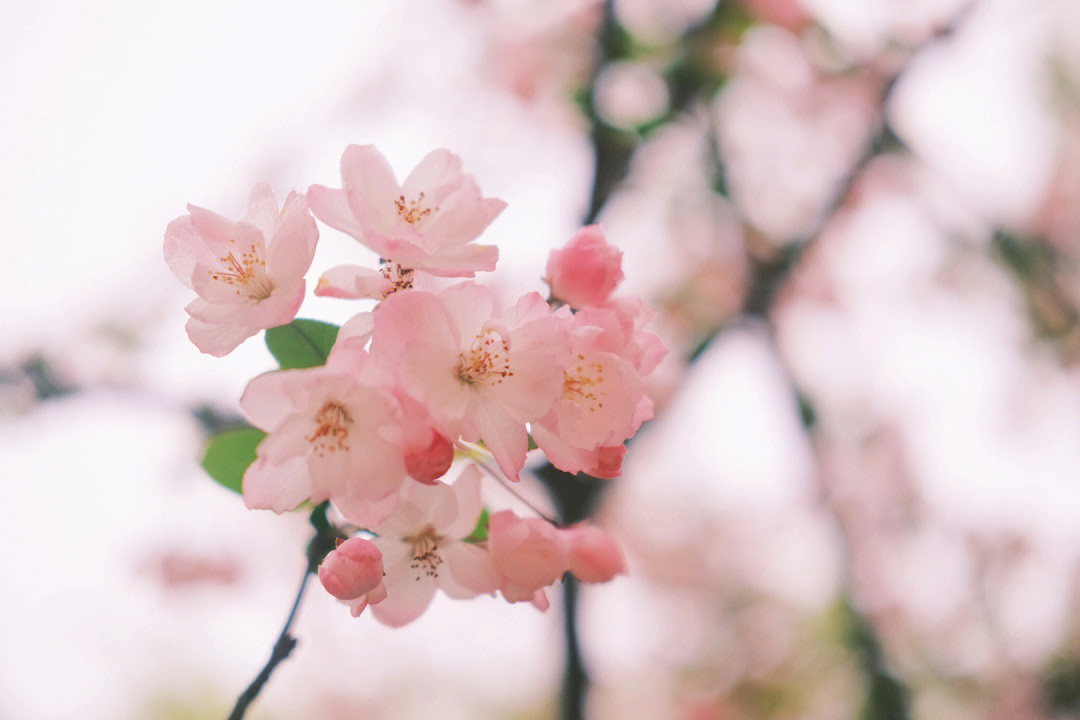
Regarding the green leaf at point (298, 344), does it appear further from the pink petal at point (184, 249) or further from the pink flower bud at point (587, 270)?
the pink flower bud at point (587, 270)

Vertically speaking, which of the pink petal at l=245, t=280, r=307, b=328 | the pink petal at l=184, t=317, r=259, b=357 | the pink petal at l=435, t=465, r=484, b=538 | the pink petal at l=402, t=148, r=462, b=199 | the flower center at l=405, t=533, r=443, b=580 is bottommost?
the flower center at l=405, t=533, r=443, b=580

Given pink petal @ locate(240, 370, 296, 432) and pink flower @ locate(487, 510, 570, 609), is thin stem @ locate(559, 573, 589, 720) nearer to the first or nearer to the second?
pink flower @ locate(487, 510, 570, 609)

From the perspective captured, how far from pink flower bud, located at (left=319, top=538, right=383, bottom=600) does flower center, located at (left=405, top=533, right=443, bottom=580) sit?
2.7 inches

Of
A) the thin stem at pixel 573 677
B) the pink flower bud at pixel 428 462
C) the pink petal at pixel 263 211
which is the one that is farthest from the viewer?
the thin stem at pixel 573 677

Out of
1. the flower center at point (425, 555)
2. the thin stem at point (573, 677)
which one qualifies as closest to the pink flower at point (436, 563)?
the flower center at point (425, 555)

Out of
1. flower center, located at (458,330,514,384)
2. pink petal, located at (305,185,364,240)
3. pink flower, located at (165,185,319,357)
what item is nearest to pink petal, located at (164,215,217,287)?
pink flower, located at (165,185,319,357)

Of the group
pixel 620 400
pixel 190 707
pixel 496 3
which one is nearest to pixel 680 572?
pixel 190 707

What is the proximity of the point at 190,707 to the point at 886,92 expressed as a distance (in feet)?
11.0

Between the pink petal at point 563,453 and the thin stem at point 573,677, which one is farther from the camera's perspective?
the thin stem at point 573,677

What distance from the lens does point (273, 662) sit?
44 centimetres

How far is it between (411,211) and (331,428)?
0.19 metres

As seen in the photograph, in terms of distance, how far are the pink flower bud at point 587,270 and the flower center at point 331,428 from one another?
0.70ft

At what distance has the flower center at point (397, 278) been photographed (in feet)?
1.46

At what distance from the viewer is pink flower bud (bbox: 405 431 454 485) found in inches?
14.7
